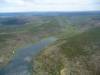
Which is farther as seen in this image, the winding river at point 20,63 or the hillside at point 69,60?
the winding river at point 20,63

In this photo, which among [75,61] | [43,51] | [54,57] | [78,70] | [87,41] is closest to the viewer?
[78,70]

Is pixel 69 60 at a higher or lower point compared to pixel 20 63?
higher

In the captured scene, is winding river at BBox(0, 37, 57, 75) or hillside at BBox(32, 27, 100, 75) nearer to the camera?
hillside at BBox(32, 27, 100, 75)

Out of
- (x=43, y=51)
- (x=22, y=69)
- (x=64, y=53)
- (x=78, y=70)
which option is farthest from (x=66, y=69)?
(x=43, y=51)

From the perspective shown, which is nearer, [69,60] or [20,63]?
[20,63]

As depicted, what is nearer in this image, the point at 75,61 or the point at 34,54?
the point at 75,61

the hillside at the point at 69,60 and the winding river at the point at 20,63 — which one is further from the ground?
the hillside at the point at 69,60

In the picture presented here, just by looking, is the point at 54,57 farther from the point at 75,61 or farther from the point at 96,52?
the point at 96,52

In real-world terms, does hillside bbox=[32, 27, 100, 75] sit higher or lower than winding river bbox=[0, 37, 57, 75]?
higher
